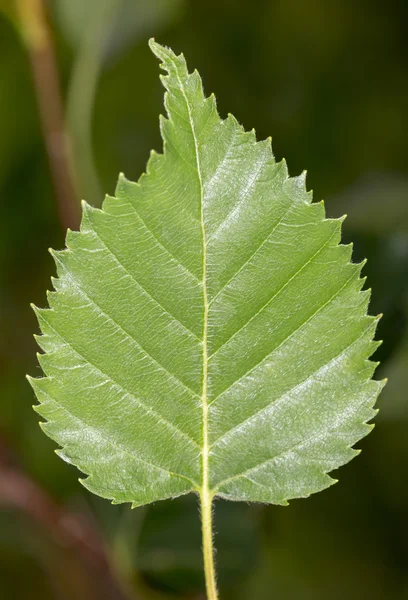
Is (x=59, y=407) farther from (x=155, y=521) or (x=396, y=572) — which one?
(x=396, y=572)

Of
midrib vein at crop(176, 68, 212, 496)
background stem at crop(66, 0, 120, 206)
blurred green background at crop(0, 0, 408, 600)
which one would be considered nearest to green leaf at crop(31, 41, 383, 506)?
midrib vein at crop(176, 68, 212, 496)

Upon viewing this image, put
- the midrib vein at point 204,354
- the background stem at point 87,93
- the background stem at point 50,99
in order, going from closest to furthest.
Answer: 1. the midrib vein at point 204,354
2. the background stem at point 50,99
3. the background stem at point 87,93

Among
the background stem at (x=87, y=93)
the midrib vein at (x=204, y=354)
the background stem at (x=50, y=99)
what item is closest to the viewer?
the midrib vein at (x=204, y=354)

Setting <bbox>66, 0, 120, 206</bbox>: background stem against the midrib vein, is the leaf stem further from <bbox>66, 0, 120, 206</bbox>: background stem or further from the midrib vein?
<bbox>66, 0, 120, 206</bbox>: background stem

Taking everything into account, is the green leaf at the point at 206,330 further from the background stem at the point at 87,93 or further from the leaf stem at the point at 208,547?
the background stem at the point at 87,93

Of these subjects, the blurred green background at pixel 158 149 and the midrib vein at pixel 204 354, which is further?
the blurred green background at pixel 158 149

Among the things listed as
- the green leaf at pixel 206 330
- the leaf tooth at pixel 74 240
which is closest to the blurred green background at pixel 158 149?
the green leaf at pixel 206 330

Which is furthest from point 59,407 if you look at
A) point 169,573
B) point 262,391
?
point 169,573

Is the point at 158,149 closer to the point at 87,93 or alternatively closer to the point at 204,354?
the point at 87,93
